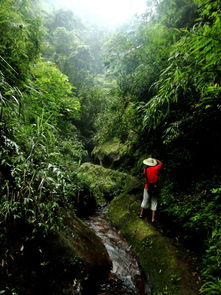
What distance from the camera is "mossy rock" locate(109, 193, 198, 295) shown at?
3.03 metres

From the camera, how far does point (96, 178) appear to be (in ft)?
34.0

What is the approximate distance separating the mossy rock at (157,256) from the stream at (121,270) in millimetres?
164

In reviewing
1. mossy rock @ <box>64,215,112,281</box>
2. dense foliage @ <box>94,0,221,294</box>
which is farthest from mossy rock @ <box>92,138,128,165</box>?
mossy rock @ <box>64,215,112,281</box>

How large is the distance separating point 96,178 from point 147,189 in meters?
5.40

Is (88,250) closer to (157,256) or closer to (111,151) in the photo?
(157,256)

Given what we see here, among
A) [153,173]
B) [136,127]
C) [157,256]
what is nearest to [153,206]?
[153,173]

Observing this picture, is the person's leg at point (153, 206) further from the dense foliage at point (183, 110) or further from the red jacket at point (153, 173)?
the red jacket at point (153, 173)

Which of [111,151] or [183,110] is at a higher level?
[183,110]

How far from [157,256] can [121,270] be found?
83 centimetres

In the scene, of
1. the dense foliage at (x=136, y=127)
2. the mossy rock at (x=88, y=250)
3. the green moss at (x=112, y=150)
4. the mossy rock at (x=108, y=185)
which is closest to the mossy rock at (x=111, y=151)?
the green moss at (x=112, y=150)

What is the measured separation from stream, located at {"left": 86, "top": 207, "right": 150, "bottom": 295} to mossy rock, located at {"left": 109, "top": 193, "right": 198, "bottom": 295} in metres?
0.16

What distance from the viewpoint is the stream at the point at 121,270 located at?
316 centimetres

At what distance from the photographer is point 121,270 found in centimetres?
368

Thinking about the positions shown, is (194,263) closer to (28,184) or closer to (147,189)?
(147,189)
